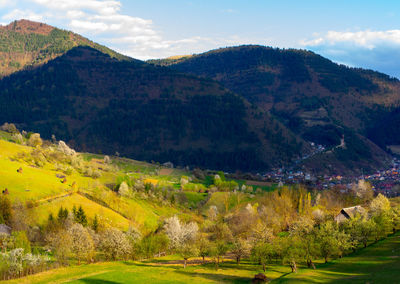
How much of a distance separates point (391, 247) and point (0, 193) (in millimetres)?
102133

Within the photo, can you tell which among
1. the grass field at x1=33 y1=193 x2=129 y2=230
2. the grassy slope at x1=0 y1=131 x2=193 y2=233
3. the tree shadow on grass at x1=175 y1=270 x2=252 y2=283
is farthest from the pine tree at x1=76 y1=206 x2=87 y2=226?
the tree shadow on grass at x1=175 y1=270 x2=252 y2=283

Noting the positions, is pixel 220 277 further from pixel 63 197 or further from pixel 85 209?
pixel 63 197

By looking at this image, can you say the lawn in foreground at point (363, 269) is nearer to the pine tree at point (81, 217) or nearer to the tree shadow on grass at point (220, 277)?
the tree shadow on grass at point (220, 277)

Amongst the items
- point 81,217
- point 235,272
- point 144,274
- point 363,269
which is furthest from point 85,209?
point 363,269

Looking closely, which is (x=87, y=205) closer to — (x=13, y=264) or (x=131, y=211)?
(x=131, y=211)

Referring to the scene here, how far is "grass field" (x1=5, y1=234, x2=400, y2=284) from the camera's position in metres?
51.1

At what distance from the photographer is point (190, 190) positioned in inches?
6841

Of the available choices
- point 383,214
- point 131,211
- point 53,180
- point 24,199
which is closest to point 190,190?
point 131,211

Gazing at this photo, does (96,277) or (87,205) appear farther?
(87,205)

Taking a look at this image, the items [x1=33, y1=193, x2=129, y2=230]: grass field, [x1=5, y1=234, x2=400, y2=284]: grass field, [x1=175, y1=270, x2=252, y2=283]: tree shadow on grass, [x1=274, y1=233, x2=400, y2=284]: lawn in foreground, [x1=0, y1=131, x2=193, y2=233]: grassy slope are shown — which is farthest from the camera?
[x1=0, y1=131, x2=193, y2=233]: grassy slope

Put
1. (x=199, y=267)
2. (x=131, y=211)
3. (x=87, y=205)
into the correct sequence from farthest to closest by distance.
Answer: (x=131, y=211), (x=87, y=205), (x=199, y=267)

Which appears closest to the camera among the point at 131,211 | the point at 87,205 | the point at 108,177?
the point at 87,205

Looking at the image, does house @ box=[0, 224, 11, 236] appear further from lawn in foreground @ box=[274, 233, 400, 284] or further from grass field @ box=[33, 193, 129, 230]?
lawn in foreground @ box=[274, 233, 400, 284]

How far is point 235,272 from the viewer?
200ft
